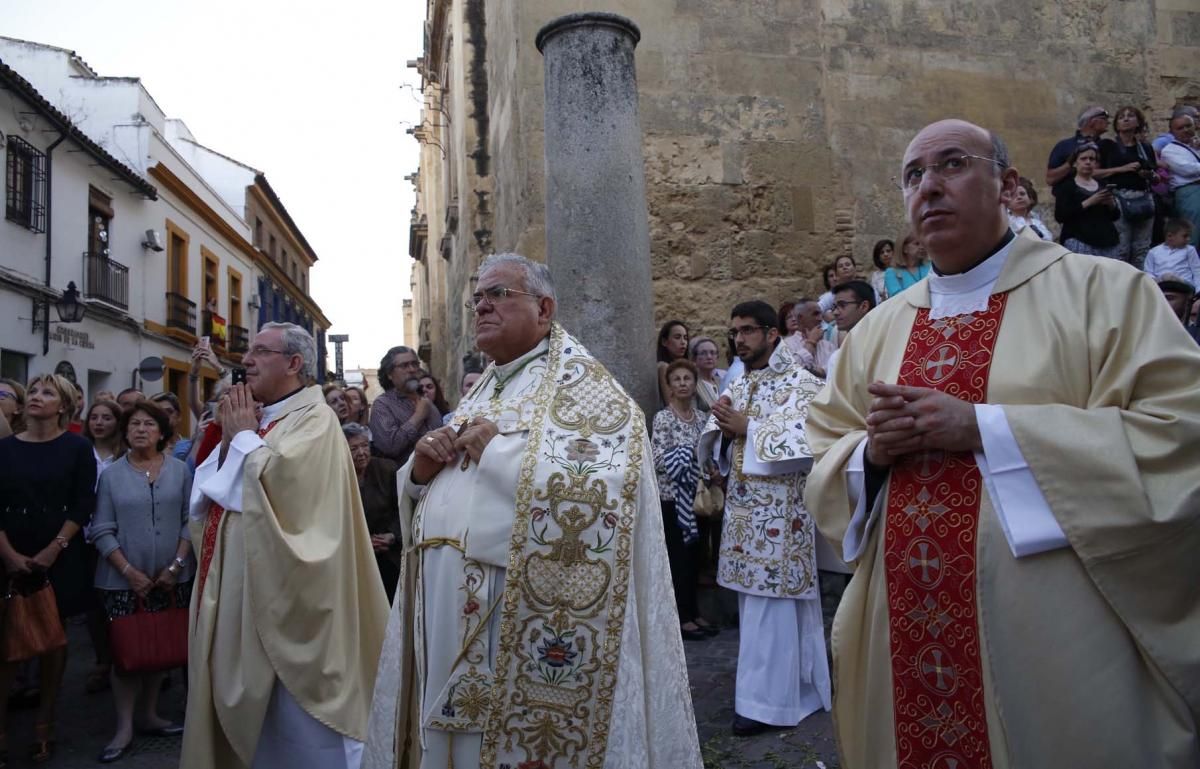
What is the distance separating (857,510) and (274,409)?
2746 mm

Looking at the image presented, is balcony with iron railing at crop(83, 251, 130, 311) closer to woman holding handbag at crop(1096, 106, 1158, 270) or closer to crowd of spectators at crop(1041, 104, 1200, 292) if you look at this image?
crowd of spectators at crop(1041, 104, 1200, 292)

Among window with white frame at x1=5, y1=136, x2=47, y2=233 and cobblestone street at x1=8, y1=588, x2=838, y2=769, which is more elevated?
window with white frame at x1=5, y1=136, x2=47, y2=233

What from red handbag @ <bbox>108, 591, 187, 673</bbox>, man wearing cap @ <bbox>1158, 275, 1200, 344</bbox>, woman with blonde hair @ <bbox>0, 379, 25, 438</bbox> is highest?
man wearing cap @ <bbox>1158, 275, 1200, 344</bbox>

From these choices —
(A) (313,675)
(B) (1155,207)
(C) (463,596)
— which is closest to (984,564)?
(C) (463,596)

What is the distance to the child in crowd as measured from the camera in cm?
725

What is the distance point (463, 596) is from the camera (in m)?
2.85

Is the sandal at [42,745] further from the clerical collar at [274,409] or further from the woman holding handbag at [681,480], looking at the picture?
the woman holding handbag at [681,480]

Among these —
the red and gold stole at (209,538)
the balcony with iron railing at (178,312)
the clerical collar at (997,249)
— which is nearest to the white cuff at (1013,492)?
the clerical collar at (997,249)

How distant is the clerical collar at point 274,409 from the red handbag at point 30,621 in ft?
6.21

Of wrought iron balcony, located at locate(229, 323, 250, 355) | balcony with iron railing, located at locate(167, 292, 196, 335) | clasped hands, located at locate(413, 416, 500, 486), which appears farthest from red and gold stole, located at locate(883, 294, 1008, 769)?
wrought iron balcony, located at locate(229, 323, 250, 355)

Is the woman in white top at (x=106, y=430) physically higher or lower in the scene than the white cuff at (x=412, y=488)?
higher

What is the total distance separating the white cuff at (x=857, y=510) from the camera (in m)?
2.41

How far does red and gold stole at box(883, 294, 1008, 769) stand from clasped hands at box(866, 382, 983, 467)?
0.33 feet

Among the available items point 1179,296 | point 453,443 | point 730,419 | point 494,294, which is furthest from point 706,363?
point 453,443
